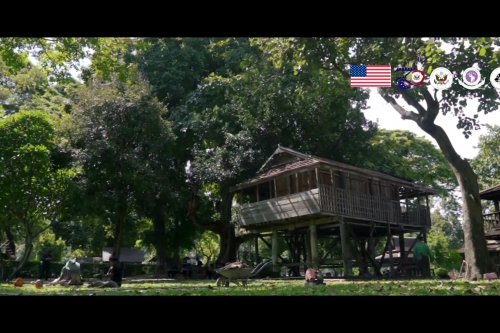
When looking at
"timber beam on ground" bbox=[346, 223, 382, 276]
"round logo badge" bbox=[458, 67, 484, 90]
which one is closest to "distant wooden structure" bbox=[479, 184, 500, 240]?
"timber beam on ground" bbox=[346, 223, 382, 276]

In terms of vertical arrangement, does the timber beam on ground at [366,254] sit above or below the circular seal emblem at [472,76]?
below

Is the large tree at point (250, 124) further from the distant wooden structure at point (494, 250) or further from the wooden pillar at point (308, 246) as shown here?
the distant wooden structure at point (494, 250)

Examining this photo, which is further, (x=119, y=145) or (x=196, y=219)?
(x=196, y=219)

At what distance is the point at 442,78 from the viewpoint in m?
7.71

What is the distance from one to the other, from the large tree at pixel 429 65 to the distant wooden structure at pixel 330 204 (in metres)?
3.92

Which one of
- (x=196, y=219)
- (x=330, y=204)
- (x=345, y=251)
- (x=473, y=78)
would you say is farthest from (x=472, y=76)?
(x=196, y=219)

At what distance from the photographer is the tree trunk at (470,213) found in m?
10.1

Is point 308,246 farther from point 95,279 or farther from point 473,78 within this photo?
point 473,78

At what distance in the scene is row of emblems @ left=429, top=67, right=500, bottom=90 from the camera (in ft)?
22.5

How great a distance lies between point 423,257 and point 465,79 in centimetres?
844

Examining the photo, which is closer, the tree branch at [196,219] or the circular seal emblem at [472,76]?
the circular seal emblem at [472,76]

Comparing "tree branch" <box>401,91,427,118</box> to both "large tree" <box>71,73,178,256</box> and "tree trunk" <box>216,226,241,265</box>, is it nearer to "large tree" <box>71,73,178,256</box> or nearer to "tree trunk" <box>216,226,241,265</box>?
"large tree" <box>71,73,178,256</box>

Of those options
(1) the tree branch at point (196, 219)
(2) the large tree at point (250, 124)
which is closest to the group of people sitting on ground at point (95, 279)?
(2) the large tree at point (250, 124)
